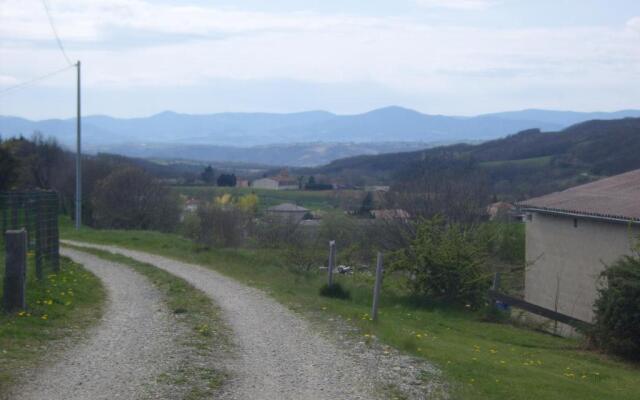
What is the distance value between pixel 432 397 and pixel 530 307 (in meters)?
8.50

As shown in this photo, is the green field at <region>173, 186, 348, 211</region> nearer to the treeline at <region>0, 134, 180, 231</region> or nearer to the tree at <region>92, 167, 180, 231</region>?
the treeline at <region>0, 134, 180, 231</region>

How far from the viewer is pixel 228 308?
13.2 meters

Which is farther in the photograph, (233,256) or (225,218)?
(225,218)

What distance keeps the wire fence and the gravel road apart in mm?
1914

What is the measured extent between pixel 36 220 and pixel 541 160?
73516 mm

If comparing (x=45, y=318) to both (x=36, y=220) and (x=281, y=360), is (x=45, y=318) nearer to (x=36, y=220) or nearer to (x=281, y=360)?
(x=281, y=360)

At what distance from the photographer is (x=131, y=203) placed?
131 ft

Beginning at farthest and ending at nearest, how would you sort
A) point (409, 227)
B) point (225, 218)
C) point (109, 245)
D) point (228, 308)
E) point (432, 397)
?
1. point (225, 218)
2. point (409, 227)
3. point (109, 245)
4. point (228, 308)
5. point (432, 397)

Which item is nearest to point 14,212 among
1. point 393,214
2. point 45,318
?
point 45,318

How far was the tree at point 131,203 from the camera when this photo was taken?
39.1 meters

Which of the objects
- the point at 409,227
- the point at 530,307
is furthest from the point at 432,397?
the point at 409,227

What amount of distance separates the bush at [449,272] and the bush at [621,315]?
3.74 meters

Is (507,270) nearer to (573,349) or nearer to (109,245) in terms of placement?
(573,349)

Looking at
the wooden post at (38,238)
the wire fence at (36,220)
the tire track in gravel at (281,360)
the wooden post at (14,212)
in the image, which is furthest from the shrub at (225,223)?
the tire track in gravel at (281,360)
